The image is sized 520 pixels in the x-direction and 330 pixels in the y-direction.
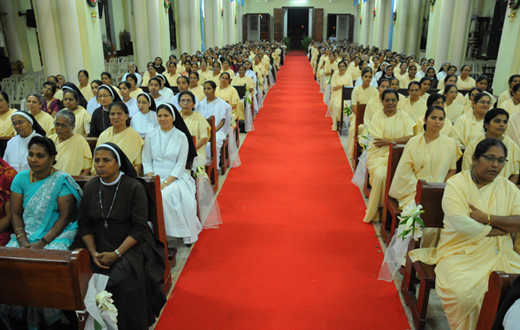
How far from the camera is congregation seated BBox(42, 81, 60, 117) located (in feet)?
18.9

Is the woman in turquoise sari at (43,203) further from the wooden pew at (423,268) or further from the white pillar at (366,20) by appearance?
the white pillar at (366,20)

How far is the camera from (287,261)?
12.1 ft

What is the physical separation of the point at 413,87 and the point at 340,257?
2963 mm

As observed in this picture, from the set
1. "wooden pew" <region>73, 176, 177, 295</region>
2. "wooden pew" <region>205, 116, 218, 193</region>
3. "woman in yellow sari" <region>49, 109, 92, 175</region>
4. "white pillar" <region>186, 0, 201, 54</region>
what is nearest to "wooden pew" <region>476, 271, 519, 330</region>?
"wooden pew" <region>73, 176, 177, 295</region>

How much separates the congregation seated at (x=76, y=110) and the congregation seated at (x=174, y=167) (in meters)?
1.60

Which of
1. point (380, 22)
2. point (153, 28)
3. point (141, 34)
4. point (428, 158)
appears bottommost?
point (428, 158)

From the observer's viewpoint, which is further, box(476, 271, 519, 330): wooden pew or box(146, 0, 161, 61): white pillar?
box(146, 0, 161, 61): white pillar

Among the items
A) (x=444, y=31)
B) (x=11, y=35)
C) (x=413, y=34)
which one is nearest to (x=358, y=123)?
(x=444, y=31)

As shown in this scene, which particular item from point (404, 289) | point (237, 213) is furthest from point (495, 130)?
point (237, 213)

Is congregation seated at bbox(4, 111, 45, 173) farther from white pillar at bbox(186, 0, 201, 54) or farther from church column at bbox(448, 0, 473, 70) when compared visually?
white pillar at bbox(186, 0, 201, 54)

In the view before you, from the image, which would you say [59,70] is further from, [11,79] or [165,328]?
[165,328]

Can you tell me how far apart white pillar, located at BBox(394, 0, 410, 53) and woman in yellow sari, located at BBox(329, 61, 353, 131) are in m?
9.91

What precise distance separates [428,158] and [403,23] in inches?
641

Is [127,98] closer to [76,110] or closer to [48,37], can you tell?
[76,110]
